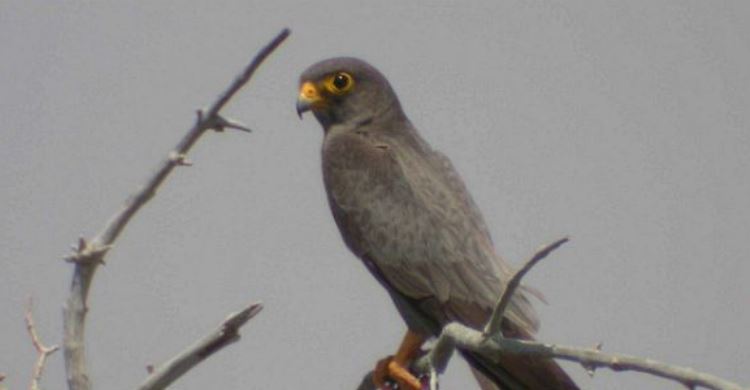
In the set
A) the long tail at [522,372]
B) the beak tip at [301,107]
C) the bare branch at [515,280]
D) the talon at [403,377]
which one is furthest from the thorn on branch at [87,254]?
the beak tip at [301,107]

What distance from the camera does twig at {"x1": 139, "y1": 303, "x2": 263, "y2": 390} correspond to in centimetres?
427

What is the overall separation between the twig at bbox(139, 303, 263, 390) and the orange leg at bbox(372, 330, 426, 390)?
112 inches

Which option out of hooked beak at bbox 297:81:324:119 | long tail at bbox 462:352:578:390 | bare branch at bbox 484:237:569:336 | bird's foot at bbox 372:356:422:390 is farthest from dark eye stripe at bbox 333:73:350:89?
bare branch at bbox 484:237:569:336

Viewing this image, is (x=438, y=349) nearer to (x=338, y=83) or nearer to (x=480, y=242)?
(x=480, y=242)

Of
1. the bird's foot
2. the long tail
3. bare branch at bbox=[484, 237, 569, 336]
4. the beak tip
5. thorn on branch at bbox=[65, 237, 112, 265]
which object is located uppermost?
the beak tip

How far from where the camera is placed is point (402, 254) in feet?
25.1

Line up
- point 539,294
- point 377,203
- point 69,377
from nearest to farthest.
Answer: point 69,377 < point 539,294 < point 377,203

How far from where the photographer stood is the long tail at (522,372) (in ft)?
21.0

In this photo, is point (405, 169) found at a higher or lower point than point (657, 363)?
higher

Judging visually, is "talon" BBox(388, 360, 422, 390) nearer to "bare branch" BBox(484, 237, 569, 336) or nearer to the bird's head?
the bird's head

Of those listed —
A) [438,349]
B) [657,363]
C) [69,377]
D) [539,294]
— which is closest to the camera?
[657,363]

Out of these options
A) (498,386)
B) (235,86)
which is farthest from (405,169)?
(235,86)

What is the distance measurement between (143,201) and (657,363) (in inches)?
65.3

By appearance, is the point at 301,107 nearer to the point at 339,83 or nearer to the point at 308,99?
the point at 308,99
